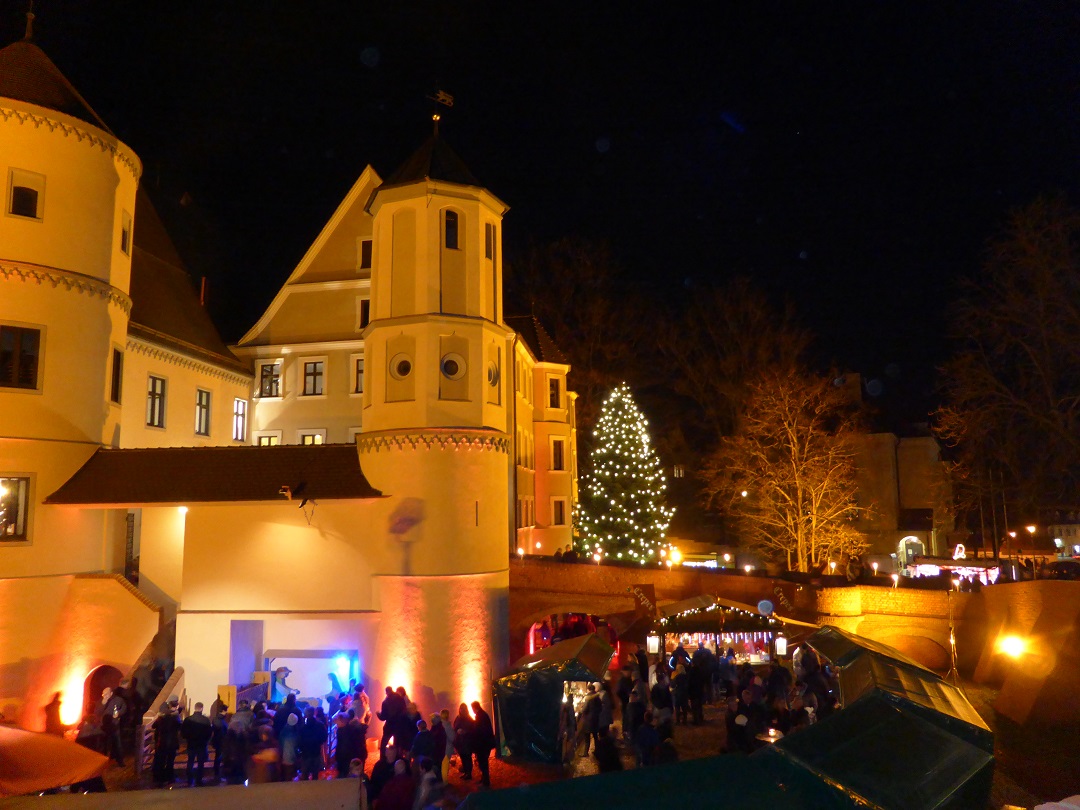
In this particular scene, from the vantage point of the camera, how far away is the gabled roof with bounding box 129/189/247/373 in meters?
24.5

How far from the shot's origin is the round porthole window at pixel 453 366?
66.0 ft

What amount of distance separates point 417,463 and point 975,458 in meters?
19.1

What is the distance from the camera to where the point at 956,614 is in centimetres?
2508

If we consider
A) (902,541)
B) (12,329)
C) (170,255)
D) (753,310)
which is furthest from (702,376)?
(12,329)

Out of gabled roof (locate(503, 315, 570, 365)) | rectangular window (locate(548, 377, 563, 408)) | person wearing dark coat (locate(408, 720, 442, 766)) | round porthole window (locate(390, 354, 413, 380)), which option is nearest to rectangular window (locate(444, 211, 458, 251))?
round porthole window (locate(390, 354, 413, 380))

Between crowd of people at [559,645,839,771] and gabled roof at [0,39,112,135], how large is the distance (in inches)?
711

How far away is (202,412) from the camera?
26734 mm

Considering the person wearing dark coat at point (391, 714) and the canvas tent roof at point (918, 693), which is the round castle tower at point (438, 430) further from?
the canvas tent roof at point (918, 693)

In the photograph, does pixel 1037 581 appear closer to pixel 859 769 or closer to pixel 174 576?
pixel 859 769

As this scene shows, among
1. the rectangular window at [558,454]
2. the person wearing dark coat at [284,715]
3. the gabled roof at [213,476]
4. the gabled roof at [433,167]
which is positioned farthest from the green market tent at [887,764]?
the rectangular window at [558,454]

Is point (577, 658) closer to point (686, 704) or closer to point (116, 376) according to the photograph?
point (686, 704)

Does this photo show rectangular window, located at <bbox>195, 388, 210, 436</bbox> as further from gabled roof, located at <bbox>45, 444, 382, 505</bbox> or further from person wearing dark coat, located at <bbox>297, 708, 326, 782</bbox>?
person wearing dark coat, located at <bbox>297, 708, 326, 782</bbox>

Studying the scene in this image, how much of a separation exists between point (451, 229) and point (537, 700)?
38.8 ft

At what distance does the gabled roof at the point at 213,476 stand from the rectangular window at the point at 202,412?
20.5 feet
